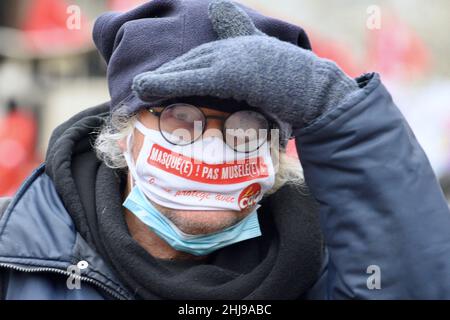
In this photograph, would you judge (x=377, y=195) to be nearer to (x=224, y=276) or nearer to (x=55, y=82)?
(x=224, y=276)

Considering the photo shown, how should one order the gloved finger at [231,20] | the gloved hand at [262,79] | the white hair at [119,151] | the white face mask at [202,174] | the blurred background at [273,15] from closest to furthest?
1. the gloved hand at [262,79]
2. the gloved finger at [231,20]
3. the white face mask at [202,174]
4. the white hair at [119,151]
5. the blurred background at [273,15]

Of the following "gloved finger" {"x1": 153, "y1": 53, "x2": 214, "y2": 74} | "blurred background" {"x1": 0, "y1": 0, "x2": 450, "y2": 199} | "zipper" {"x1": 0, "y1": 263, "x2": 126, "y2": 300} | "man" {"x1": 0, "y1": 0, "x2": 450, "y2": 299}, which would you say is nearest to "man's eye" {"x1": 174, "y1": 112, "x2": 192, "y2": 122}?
"man" {"x1": 0, "y1": 0, "x2": 450, "y2": 299}

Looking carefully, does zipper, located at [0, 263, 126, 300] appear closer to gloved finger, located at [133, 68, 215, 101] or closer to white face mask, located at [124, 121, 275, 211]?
white face mask, located at [124, 121, 275, 211]

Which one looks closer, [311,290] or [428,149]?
[311,290]

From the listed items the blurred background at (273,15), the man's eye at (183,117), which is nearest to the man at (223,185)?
the man's eye at (183,117)

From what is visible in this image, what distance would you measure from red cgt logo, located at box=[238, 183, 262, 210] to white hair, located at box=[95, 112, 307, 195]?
109 millimetres

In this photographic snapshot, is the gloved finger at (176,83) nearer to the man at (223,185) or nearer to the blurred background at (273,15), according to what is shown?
the man at (223,185)

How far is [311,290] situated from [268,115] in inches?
21.9

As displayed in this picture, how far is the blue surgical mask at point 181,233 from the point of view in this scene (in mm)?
2297
